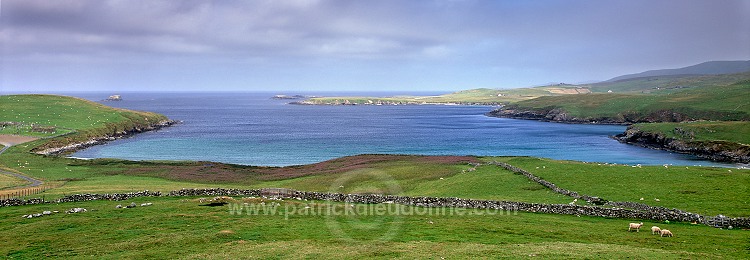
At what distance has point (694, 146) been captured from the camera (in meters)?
100

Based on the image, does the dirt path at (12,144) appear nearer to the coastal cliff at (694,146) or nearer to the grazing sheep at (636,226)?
the grazing sheep at (636,226)

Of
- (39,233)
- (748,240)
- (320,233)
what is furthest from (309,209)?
(748,240)

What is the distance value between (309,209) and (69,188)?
33.2 meters

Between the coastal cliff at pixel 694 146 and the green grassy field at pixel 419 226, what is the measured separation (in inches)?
1906

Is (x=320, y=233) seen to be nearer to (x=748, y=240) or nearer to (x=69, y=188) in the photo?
(x=748, y=240)

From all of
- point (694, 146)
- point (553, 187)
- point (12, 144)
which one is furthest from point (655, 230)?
point (12, 144)

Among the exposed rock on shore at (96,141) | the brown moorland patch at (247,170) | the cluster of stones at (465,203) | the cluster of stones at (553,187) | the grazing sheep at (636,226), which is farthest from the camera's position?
the exposed rock on shore at (96,141)

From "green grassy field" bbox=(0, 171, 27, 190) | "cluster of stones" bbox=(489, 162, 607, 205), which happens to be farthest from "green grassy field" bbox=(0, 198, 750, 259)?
"green grassy field" bbox=(0, 171, 27, 190)

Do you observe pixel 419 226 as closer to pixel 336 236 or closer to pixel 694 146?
pixel 336 236

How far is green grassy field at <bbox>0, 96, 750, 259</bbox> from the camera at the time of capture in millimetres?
25531

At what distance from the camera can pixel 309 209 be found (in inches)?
1481

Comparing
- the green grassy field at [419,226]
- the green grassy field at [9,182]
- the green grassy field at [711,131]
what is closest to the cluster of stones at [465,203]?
the green grassy field at [419,226]

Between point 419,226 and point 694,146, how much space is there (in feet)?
318

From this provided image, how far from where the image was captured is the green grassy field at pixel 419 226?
25531mm
